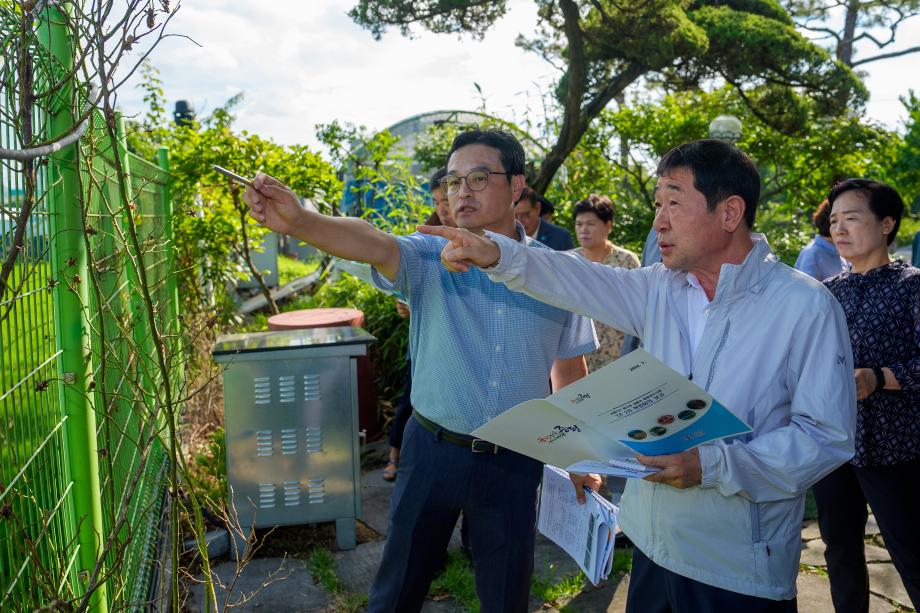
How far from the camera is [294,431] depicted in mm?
4516

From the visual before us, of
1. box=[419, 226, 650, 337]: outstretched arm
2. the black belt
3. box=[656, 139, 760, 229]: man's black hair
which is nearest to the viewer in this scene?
box=[419, 226, 650, 337]: outstretched arm

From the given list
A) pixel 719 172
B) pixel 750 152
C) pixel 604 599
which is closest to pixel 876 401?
pixel 719 172

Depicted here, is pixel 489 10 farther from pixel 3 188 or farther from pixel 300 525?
pixel 3 188

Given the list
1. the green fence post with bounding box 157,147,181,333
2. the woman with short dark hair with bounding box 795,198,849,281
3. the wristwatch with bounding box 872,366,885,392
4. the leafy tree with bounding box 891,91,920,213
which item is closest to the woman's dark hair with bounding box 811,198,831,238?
the woman with short dark hair with bounding box 795,198,849,281

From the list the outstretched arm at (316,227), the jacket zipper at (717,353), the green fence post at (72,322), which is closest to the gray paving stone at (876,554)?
the jacket zipper at (717,353)

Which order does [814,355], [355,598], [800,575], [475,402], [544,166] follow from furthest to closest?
[544,166]
[800,575]
[355,598]
[475,402]
[814,355]

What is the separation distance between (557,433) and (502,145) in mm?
1258

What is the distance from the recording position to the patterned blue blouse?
3033 millimetres

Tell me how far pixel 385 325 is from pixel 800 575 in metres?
4.31

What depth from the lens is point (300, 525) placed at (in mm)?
4898

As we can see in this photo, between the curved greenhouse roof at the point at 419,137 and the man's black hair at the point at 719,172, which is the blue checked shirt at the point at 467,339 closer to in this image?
the man's black hair at the point at 719,172

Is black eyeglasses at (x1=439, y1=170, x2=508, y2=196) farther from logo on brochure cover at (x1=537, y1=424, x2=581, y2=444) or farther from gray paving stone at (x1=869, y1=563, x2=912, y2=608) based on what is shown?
gray paving stone at (x1=869, y1=563, x2=912, y2=608)

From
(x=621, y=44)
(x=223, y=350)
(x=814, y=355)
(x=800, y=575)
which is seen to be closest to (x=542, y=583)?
(x=800, y=575)

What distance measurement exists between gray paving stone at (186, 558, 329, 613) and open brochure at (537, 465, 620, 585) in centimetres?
159
